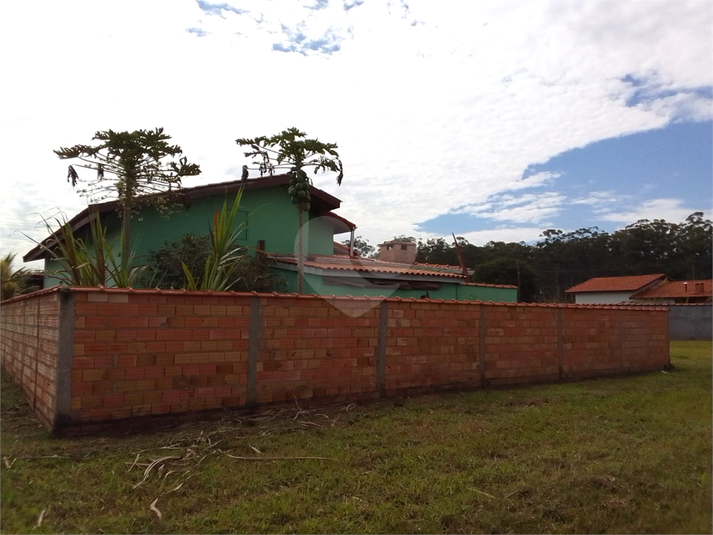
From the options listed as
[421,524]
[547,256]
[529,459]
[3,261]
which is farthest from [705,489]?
[547,256]

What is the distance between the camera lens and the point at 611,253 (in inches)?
1799

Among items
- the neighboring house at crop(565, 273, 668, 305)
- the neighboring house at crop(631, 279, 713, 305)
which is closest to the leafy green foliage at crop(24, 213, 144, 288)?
the neighboring house at crop(631, 279, 713, 305)

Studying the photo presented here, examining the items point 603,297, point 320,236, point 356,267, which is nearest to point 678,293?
point 603,297

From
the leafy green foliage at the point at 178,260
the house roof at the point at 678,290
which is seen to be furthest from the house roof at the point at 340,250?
the house roof at the point at 678,290

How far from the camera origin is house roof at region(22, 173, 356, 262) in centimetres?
1094

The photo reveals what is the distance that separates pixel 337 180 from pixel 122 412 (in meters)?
5.86

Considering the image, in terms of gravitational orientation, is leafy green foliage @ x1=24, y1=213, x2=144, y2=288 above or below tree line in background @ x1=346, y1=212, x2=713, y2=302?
below

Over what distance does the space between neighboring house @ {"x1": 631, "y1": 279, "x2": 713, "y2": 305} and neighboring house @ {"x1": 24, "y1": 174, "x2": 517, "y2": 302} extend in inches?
923

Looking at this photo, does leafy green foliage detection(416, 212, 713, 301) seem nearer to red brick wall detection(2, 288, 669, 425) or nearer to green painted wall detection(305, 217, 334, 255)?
green painted wall detection(305, 217, 334, 255)

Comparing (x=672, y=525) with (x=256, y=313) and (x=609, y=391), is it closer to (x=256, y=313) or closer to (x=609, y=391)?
(x=256, y=313)

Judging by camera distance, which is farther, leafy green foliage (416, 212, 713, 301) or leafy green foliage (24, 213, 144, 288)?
leafy green foliage (416, 212, 713, 301)

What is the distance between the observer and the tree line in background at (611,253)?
130ft

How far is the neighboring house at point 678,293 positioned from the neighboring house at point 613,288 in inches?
21.9

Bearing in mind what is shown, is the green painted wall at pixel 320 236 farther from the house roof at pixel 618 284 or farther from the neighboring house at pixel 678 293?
the house roof at pixel 618 284
